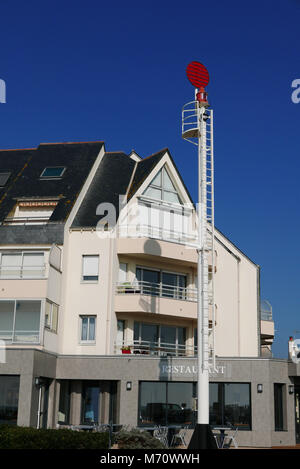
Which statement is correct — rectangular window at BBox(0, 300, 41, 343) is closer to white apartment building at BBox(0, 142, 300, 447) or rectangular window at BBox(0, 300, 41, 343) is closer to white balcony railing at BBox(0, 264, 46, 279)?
white apartment building at BBox(0, 142, 300, 447)

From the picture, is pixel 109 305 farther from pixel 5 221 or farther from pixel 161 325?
pixel 5 221

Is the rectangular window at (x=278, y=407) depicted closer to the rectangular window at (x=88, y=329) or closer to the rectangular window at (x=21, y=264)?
the rectangular window at (x=88, y=329)

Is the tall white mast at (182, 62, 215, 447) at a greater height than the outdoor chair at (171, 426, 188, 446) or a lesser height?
greater

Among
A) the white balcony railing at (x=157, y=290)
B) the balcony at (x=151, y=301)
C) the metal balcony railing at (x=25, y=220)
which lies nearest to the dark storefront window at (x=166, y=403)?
the balcony at (x=151, y=301)

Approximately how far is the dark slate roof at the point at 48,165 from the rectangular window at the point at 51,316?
436 centimetres

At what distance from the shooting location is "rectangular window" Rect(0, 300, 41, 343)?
2961 centimetres

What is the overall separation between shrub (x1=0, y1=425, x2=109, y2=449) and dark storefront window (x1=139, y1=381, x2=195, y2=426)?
968cm

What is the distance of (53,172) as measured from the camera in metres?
36.9

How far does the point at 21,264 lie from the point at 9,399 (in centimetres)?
651

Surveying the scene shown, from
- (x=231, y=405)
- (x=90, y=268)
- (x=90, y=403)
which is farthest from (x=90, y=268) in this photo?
(x=231, y=405)

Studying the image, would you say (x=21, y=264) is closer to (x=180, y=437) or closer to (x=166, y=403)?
(x=166, y=403)

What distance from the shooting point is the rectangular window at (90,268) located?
3231cm

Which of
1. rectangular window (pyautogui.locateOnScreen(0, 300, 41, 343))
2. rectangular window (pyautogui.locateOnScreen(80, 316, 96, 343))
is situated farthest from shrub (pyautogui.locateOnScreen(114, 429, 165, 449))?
rectangular window (pyautogui.locateOnScreen(80, 316, 96, 343))

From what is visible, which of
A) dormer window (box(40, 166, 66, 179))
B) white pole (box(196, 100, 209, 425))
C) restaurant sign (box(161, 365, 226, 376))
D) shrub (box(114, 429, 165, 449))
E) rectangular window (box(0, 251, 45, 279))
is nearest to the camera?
shrub (box(114, 429, 165, 449))
